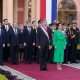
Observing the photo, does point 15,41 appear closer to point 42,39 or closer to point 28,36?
point 28,36

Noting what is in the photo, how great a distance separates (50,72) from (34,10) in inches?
309

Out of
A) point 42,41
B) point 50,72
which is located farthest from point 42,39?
point 50,72

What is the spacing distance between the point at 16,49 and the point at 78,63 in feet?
8.56

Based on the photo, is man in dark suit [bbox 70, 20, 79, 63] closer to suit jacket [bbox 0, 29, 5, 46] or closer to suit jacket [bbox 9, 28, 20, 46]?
suit jacket [bbox 9, 28, 20, 46]

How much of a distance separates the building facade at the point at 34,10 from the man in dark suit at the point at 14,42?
3.44 metres

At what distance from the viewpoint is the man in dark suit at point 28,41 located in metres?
16.5

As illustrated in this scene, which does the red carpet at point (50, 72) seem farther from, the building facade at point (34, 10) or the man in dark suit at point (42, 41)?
the building facade at point (34, 10)

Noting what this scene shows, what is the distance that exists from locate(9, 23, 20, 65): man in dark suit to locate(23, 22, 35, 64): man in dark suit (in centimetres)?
34

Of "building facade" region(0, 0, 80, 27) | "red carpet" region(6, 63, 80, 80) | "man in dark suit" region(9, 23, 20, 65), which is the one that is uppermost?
"building facade" region(0, 0, 80, 27)

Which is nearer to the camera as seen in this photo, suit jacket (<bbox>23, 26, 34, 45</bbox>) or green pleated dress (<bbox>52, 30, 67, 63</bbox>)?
green pleated dress (<bbox>52, 30, 67, 63</bbox>)

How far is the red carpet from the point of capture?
12648 mm

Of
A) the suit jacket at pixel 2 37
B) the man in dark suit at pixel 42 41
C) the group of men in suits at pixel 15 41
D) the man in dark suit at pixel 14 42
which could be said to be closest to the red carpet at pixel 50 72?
the man in dark suit at pixel 42 41

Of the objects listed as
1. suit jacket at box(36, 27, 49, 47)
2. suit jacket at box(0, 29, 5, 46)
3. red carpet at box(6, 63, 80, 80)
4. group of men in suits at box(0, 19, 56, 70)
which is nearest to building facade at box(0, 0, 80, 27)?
group of men in suits at box(0, 19, 56, 70)

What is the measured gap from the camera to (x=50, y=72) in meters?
13.8
